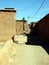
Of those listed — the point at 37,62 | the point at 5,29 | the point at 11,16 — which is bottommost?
the point at 37,62

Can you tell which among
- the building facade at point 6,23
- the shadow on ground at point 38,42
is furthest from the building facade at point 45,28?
the building facade at point 6,23

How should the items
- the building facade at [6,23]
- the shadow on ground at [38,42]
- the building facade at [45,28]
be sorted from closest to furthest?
the shadow on ground at [38,42] → the building facade at [6,23] → the building facade at [45,28]

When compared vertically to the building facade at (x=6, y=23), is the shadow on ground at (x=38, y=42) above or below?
below

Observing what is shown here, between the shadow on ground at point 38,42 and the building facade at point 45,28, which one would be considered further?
the building facade at point 45,28

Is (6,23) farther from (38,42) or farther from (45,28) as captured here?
(45,28)

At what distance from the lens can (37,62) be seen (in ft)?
38.6

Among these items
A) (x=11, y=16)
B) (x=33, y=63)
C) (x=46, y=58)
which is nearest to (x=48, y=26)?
(x=11, y=16)

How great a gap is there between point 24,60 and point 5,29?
10.3 m

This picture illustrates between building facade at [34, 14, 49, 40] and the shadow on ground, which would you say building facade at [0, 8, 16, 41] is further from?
building facade at [34, 14, 49, 40]

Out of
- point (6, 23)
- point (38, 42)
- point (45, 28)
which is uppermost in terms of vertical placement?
point (6, 23)

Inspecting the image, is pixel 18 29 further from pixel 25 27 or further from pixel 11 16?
pixel 11 16

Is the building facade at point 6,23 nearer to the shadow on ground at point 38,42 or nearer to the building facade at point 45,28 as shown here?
the shadow on ground at point 38,42

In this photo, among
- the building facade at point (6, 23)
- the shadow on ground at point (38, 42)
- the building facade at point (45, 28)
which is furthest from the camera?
the building facade at point (45, 28)

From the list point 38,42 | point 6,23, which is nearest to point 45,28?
point 38,42
